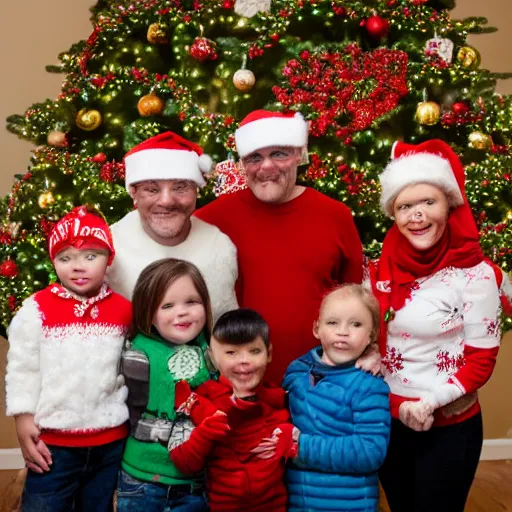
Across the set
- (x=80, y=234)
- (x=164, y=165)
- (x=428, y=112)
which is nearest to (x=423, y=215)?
(x=164, y=165)

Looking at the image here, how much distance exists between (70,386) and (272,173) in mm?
1098

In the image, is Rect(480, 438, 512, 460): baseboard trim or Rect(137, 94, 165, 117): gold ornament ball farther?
Rect(480, 438, 512, 460): baseboard trim

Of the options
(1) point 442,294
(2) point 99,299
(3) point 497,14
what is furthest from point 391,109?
(2) point 99,299

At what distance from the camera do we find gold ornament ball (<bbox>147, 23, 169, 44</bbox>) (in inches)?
132

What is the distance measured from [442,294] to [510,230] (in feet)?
5.13

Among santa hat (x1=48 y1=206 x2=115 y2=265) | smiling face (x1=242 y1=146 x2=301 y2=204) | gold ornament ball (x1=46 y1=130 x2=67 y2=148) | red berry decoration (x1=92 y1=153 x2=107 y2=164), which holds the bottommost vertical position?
santa hat (x1=48 y1=206 x2=115 y2=265)

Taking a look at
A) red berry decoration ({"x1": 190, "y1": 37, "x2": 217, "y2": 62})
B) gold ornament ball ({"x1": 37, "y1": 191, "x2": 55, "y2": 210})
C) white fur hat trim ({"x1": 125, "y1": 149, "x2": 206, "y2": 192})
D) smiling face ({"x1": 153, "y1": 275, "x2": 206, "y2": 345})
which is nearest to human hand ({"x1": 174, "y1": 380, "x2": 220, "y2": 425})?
smiling face ({"x1": 153, "y1": 275, "x2": 206, "y2": 345})

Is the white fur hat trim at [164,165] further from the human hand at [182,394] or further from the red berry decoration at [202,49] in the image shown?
the red berry decoration at [202,49]

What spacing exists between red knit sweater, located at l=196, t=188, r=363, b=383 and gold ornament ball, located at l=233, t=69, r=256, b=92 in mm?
1016

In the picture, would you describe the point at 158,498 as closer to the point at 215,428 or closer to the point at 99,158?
the point at 215,428

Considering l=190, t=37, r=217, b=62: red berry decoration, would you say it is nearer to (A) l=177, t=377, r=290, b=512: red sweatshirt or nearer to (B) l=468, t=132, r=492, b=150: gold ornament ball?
(B) l=468, t=132, r=492, b=150: gold ornament ball

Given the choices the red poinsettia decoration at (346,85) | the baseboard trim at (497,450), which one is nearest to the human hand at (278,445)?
the red poinsettia decoration at (346,85)

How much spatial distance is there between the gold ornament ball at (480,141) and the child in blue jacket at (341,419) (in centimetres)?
182

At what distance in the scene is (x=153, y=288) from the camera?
6.07ft
